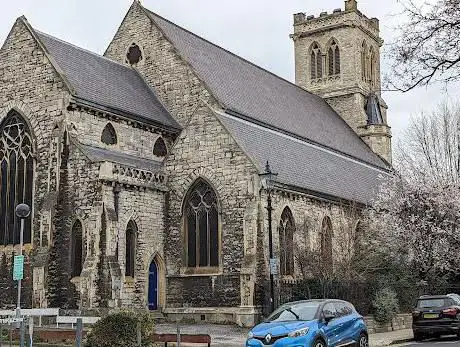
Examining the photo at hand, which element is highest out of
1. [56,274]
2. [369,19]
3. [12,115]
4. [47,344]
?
[369,19]

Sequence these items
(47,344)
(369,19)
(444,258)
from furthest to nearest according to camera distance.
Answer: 1. (369,19)
2. (444,258)
3. (47,344)

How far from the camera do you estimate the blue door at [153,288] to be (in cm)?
3025

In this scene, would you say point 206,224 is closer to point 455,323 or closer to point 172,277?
point 172,277

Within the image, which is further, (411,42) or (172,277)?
(172,277)

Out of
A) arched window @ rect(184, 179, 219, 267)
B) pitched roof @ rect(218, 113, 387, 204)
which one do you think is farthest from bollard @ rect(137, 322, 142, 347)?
pitched roof @ rect(218, 113, 387, 204)

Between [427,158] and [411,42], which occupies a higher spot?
[427,158]

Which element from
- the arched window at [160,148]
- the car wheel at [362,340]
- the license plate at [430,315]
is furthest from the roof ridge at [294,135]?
the car wheel at [362,340]

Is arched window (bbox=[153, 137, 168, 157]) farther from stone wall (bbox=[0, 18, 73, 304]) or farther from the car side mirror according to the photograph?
the car side mirror

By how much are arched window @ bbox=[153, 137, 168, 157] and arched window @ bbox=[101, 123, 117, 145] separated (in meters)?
2.49

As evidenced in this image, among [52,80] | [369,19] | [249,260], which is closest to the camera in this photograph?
[249,260]

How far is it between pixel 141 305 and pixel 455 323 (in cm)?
1176

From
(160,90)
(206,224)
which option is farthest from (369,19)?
(206,224)

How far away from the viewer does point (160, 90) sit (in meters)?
36.3

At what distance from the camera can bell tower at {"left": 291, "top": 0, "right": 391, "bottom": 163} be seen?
174ft
